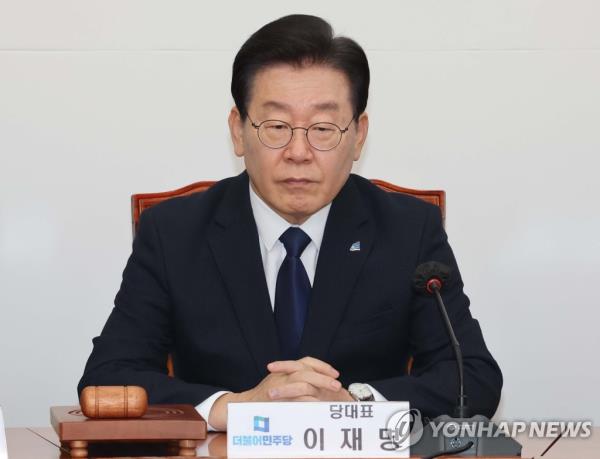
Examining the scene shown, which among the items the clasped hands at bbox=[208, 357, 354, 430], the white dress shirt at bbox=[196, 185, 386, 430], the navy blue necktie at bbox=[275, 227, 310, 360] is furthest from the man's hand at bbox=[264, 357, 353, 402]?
the white dress shirt at bbox=[196, 185, 386, 430]

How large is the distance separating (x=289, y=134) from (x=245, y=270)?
0.39m

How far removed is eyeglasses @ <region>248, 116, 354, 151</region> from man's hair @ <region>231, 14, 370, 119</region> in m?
0.12

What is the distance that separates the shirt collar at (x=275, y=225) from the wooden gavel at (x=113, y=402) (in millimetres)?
1011

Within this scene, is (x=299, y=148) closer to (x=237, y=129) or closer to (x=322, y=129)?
(x=322, y=129)

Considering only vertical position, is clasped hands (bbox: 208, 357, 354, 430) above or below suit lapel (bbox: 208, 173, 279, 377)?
below

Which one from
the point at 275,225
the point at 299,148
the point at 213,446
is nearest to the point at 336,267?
the point at 275,225

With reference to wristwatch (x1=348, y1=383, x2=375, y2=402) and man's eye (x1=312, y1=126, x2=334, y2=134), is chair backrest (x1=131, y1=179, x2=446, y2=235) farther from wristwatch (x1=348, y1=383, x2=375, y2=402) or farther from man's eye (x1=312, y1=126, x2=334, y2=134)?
wristwatch (x1=348, y1=383, x2=375, y2=402)

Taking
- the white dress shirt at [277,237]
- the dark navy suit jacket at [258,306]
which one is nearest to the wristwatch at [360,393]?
the dark navy suit jacket at [258,306]

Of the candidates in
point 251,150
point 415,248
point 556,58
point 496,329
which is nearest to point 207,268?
point 251,150

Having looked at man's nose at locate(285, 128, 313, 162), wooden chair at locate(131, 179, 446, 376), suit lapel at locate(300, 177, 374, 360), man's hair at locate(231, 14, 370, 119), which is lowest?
suit lapel at locate(300, 177, 374, 360)

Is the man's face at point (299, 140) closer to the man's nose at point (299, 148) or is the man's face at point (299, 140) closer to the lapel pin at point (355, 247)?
the man's nose at point (299, 148)

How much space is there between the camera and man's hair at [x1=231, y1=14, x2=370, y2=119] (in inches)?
118

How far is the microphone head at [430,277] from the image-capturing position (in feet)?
7.88

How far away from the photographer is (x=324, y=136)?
2955mm
